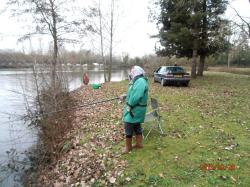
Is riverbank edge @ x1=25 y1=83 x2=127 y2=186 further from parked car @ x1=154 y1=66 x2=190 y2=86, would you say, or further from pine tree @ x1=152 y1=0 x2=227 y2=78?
pine tree @ x1=152 y1=0 x2=227 y2=78

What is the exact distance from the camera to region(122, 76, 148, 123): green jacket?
5.87 m

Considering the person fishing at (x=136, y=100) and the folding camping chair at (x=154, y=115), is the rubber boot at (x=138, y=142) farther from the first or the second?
the folding camping chair at (x=154, y=115)

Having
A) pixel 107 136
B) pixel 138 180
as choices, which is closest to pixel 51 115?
pixel 107 136

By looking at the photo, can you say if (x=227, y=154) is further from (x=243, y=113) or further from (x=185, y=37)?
(x=185, y=37)

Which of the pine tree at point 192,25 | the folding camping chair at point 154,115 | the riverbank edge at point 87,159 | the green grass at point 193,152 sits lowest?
the riverbank edge at point 87,159

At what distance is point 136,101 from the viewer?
5.88 metres

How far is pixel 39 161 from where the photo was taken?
8.03 meters

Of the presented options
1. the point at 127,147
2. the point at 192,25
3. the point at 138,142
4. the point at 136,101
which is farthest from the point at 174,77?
the point at 136,101

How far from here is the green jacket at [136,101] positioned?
5.87m

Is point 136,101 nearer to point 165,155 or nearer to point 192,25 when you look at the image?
point 165,155

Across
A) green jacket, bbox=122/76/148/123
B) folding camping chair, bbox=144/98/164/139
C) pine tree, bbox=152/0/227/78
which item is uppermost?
pine tree, bbox=152/0/227/78

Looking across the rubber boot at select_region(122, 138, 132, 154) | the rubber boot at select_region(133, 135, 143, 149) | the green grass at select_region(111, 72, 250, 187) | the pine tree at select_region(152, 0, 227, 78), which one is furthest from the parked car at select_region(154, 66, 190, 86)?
the rubber boot at select_region(122, 138, 132, 154)

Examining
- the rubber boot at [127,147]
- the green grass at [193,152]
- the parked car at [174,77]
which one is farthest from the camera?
the parked car at [174,77]

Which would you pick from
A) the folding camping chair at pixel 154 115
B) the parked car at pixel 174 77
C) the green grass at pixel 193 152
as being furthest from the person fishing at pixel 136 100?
the parked car at pixel 174 77
